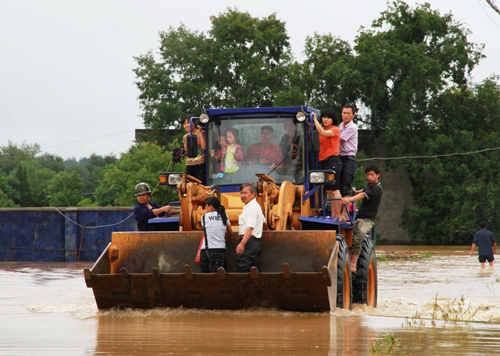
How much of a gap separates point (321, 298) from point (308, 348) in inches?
86.4

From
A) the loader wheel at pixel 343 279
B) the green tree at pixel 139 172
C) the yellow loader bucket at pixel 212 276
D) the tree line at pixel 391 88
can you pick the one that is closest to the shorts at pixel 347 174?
the loader wheel at pixel 343 279

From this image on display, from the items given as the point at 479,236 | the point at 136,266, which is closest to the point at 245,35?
the point at 479,236

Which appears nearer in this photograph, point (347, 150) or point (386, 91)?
point (347, 150)

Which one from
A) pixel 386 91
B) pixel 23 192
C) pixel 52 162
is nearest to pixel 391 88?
pixel 386 91

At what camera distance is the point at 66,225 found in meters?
27.2

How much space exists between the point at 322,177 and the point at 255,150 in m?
1.12

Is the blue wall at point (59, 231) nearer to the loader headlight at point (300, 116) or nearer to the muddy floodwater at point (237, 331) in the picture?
the muddy floodwater at point (237, 331)

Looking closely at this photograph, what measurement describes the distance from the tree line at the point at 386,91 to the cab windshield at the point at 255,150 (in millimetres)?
29210

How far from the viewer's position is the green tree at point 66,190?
7669cm

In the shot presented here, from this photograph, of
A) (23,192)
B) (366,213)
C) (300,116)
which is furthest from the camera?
(23,192)

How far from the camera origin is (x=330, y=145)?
11.5 metres

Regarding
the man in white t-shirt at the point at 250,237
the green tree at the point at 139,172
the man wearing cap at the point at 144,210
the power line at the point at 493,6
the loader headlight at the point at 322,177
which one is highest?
the power line at the point at 493,6

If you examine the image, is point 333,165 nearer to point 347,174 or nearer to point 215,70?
point 347,174

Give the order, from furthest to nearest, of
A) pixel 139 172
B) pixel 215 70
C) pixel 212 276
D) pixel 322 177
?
pixel 215 70, pixel 139 172, pixel 322 177, pixel 212 276
